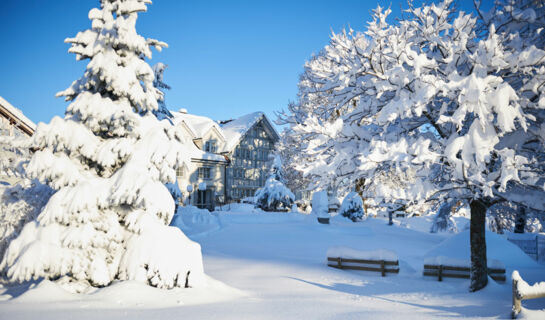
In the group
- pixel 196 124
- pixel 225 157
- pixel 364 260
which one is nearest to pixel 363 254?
pixel 364 260

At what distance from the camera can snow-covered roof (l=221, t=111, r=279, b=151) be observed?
41.5m

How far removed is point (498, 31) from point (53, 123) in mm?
10273

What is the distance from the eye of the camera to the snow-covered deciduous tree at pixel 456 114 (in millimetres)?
5594

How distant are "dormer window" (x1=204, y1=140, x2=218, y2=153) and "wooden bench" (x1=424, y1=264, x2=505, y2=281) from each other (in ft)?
103

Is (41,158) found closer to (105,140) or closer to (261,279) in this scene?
(105,140)

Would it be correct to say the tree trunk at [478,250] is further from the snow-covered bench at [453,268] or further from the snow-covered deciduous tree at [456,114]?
the snow-covered bench at [453,268]

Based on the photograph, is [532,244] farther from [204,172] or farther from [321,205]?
[204,172]


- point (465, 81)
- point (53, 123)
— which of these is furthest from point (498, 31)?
point (53, 123)

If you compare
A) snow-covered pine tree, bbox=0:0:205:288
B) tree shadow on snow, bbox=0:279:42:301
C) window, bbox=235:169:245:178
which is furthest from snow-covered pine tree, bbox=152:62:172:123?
window, bbox=235:169:245:178

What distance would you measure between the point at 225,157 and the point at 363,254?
28.8m

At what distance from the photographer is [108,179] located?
792 centimetres

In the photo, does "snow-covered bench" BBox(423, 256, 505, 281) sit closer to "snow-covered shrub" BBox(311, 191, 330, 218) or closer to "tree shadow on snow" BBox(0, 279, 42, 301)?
"tree shadow on snow" BBox(0, 279, 42, 301)

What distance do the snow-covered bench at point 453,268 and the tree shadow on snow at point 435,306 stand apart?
174cm

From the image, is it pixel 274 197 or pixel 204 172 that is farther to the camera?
pixel 204 172
